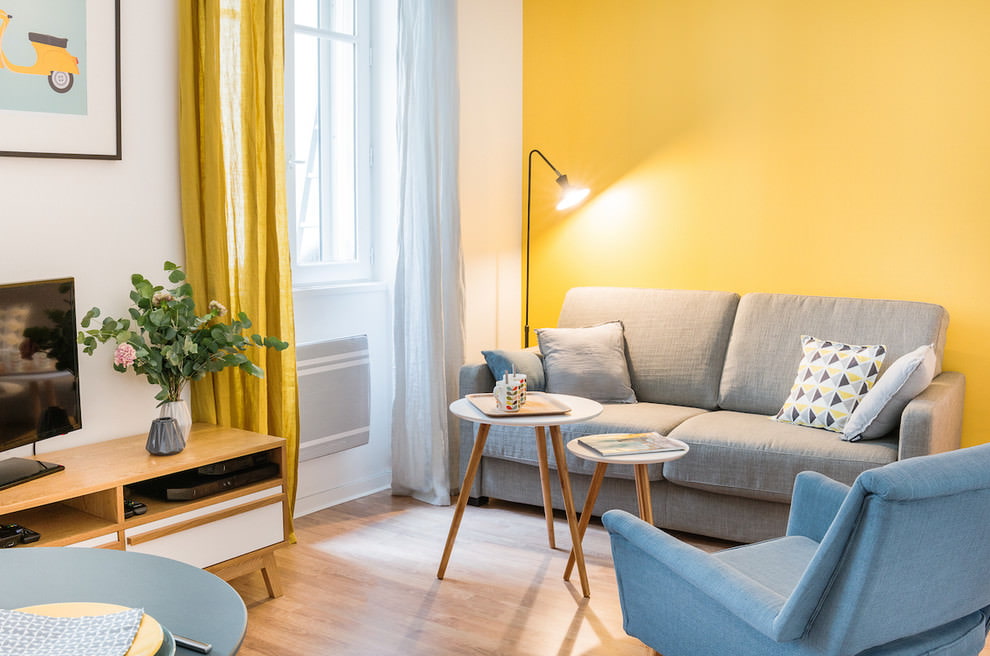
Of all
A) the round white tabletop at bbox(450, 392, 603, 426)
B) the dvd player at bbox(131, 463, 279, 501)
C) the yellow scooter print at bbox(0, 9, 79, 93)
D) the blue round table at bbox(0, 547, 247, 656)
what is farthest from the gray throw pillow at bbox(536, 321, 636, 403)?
the blue round table at bbox(0, 547, 247, 656)

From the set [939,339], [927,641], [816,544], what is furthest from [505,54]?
[927,641]

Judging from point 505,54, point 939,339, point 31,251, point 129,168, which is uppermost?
point 505,54

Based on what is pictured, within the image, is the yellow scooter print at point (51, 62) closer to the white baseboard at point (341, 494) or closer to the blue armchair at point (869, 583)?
the white baseboard at point (341, 494)

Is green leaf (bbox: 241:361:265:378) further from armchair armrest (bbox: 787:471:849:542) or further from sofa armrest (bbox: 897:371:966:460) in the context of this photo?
sofa armrest (bbox: 897:371:966:460)

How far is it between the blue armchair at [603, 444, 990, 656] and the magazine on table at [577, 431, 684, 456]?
2.53 ft

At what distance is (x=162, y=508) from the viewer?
2.73 meters

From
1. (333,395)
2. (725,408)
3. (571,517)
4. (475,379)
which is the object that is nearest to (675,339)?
(725,408)

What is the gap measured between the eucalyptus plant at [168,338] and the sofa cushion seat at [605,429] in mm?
1182

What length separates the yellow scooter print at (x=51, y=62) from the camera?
265 cm

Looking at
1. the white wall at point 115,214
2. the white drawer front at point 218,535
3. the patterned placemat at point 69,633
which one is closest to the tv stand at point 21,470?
the white wall at point 115,214

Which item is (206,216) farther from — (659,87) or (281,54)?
(659,87)

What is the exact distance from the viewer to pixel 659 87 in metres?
4.38

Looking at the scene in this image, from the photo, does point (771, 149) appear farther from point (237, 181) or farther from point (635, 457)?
point (237, 181)

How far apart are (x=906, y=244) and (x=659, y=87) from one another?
4.31 feet
